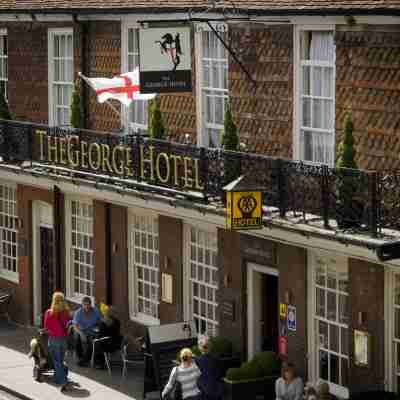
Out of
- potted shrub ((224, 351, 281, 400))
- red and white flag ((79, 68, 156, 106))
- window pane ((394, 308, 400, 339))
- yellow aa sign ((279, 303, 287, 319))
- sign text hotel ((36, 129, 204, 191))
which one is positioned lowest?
potted shrub ((224, 351, 281, 400))

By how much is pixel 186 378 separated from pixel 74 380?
4.76 meters

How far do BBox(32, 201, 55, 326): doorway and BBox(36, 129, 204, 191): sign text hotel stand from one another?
2611 mm

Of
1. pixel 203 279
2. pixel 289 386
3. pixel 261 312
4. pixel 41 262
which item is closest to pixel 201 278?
pixel 203 279

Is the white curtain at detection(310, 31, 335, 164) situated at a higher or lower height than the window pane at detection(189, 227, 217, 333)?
higher

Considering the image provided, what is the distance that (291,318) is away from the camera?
26656mm

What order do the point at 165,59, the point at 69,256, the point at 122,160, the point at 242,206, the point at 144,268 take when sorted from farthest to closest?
the point at 69,256 < the point at 144,268 < the point at 122,160 < the point at 165,59 < the point at 242,206

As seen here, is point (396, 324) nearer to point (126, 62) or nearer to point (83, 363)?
point (83, 363)

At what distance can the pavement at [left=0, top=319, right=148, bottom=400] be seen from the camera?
28406 mm

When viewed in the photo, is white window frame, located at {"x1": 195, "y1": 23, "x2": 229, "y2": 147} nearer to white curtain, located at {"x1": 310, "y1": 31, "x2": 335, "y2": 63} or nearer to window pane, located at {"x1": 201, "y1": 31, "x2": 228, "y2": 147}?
window pane, located at {"x1": 201, "y1": 31, "x2": 228, "y2": 147}

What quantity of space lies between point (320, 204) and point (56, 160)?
8.45 meters

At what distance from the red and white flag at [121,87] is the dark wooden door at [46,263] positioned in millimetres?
5838

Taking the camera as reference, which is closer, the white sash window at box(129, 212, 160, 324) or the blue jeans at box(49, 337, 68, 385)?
the blue jeans at box(49, 337, 68, 385)

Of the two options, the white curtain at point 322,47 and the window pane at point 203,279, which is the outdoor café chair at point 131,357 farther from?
the white curtain at point 322,47

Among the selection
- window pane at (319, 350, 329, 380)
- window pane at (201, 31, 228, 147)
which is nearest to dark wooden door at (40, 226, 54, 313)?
window pane at (201, 31, 228, 147)
